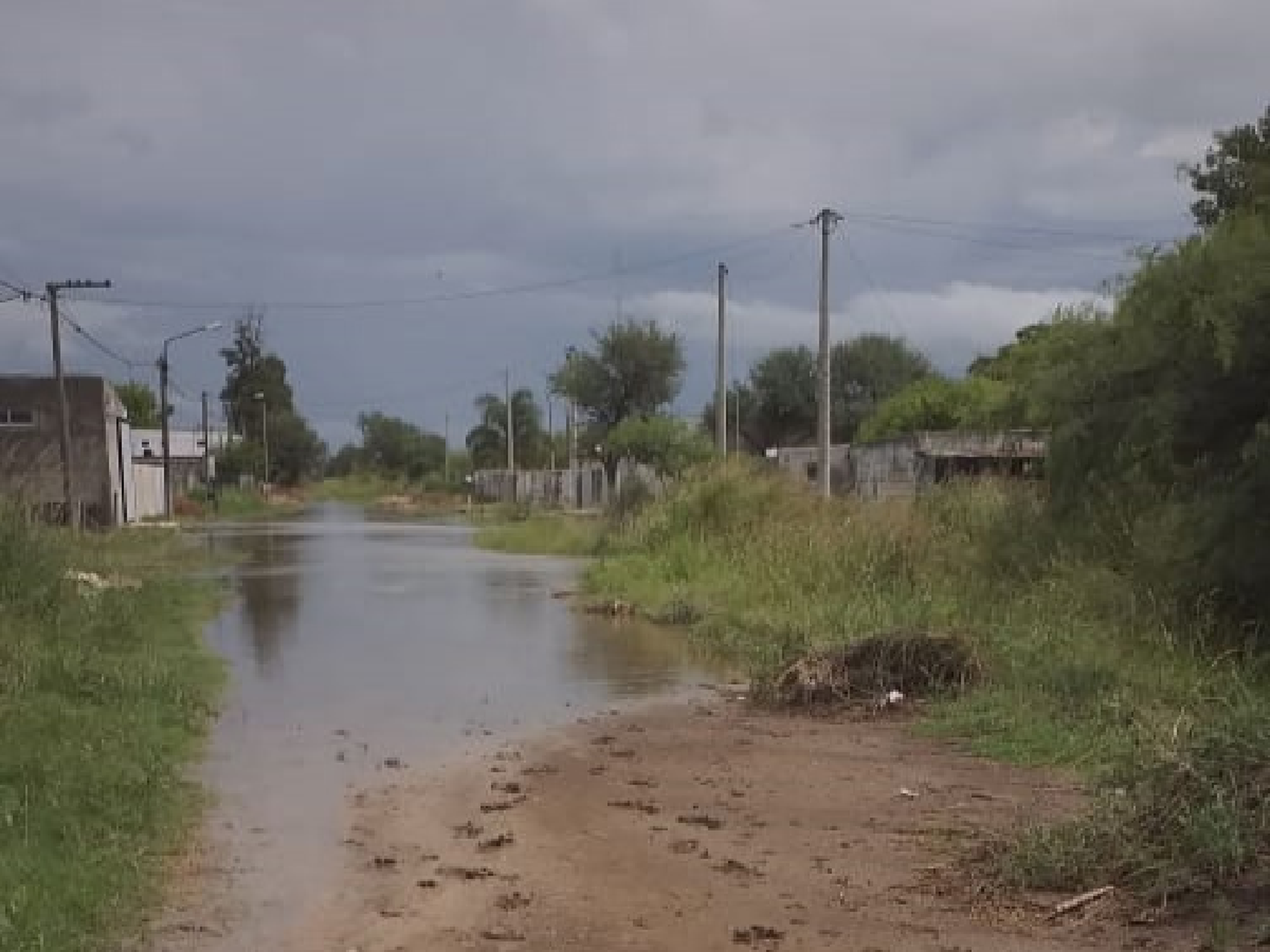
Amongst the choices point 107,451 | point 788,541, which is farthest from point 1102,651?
point 107,451

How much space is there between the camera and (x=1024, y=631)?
13.5 meters

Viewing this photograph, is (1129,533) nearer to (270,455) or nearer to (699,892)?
(699,892)

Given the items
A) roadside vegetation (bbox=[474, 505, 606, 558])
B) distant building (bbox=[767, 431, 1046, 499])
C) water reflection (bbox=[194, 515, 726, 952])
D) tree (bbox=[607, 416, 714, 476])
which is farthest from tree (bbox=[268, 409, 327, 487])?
water reflection (bbox=[194, 515, 726, 952])

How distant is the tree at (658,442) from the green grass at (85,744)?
28486 mm

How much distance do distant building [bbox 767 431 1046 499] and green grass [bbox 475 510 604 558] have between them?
218 inches

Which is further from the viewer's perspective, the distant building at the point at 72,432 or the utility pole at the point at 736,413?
the utility pole at the point at 736,413

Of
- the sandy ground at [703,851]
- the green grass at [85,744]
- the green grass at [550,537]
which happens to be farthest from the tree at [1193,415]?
the green grass at [550,537]

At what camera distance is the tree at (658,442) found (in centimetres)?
4741

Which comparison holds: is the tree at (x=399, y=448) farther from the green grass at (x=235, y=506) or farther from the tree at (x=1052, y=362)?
the tree at (x=1052, y=362)

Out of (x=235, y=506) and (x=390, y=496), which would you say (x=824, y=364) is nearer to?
(x=235, y=506)

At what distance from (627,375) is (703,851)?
59.2 m

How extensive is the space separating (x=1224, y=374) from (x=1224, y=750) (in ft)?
20.6

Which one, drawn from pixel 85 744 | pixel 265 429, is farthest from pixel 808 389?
pixel 85 744

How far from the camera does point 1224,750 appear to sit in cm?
634
